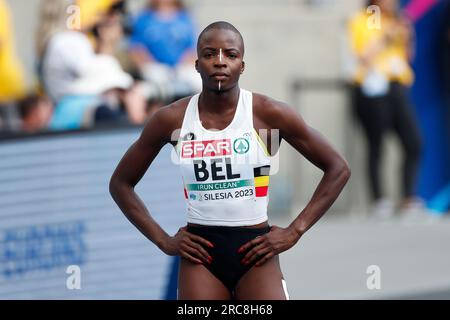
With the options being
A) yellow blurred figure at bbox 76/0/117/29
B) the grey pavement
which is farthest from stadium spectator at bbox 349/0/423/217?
yellow blurred figure at bbox 76/0/117/29

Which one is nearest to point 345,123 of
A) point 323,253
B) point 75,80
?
point 323,253

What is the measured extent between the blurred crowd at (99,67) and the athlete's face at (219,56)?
11.2ft

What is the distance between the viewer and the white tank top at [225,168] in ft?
16.1

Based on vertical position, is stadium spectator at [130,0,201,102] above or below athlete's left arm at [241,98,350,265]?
above

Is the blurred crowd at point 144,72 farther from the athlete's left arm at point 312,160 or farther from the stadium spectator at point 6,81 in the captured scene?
the athlete's left arm at point 312,160

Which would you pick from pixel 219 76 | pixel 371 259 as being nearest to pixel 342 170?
pixel 219 76

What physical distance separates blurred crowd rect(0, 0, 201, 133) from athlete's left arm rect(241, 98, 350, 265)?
3324 mm

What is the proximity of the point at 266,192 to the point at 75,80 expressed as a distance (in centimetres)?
447

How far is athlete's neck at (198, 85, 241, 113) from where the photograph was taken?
4.90 meters

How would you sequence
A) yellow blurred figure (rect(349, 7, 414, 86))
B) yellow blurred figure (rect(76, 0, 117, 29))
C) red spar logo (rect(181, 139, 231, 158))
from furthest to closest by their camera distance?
yellow blurred figure (rect(349, 7, 414, 86)), yellow blurred figure (rect(76, 0, 117, 29)), red spar logo (rect(181, 139, 231, 158))

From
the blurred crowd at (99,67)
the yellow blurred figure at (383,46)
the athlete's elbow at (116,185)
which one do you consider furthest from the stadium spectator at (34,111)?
the athlete's elbow at (116,185)

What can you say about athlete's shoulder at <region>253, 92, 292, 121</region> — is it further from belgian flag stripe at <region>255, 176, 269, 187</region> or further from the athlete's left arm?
belgian flag stripe at <region>255, 176, 269, 187</region>

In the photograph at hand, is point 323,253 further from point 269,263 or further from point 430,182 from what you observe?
point 269,263

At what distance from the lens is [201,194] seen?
4.96 metres
